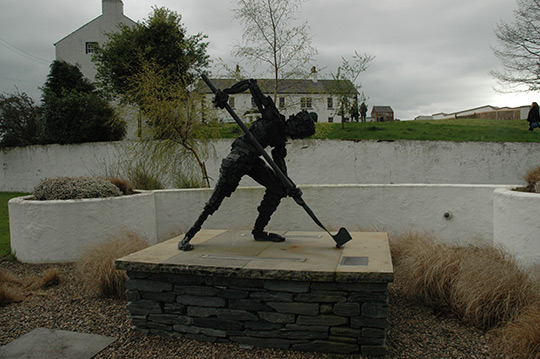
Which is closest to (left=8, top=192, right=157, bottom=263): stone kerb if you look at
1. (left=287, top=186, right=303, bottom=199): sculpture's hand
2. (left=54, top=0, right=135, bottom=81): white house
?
(left=287, top=186, right=303, bottom=199): sculpture's hand

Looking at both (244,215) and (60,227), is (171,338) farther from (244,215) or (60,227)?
(244,215)

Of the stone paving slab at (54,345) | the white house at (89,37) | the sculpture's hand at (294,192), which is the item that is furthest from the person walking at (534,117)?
the white house at (89,37)

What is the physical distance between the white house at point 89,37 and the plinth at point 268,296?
2675 cm

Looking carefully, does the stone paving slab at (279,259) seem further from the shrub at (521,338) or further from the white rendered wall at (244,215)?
the white rendered wall at (244,215)

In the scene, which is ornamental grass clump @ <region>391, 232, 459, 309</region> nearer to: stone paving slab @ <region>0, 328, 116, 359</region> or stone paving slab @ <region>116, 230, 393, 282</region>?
stone paving slab @ <region>116, 230, 393, 282</region>

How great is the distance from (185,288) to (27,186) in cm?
1703

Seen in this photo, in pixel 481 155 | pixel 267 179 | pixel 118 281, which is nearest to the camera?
pixel 267 179

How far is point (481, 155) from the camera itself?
1249cm

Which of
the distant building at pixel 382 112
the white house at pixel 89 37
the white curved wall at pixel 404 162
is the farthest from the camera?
the distant building at pixel 382 112

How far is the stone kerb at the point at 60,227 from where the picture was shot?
6.34 meters

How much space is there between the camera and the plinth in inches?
129

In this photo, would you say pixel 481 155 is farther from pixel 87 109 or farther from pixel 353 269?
pixel 87 109

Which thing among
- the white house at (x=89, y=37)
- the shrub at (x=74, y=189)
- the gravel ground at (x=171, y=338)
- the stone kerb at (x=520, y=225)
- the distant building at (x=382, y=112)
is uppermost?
the white house at (x=89, y=37)

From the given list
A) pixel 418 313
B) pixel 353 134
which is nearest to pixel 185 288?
pixel 418 313
